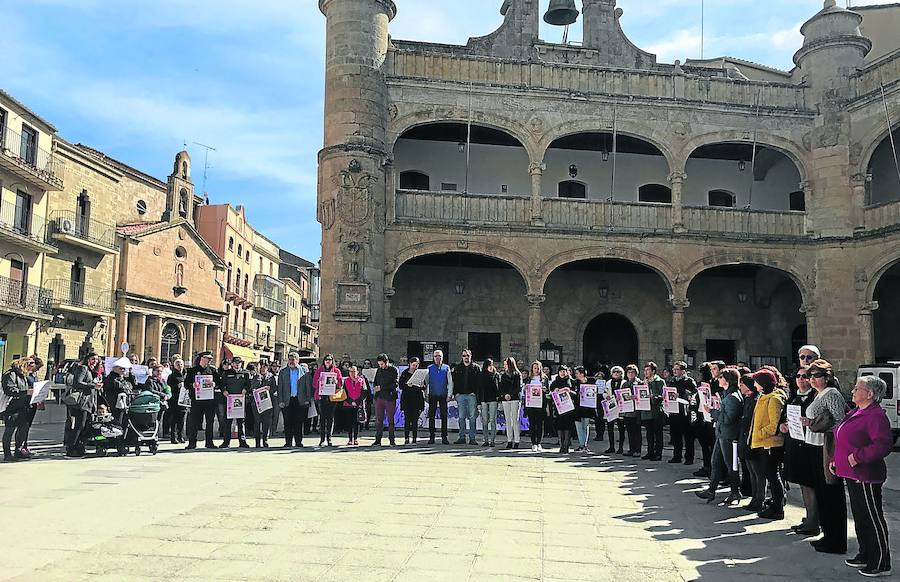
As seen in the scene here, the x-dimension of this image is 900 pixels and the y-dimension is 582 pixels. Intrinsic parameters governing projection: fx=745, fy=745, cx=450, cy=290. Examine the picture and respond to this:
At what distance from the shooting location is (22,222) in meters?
33.8

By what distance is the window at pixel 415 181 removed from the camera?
2450 cm

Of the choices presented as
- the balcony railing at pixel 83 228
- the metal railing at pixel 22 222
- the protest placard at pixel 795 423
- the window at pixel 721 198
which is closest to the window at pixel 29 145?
the metal railing at pixel 22 222

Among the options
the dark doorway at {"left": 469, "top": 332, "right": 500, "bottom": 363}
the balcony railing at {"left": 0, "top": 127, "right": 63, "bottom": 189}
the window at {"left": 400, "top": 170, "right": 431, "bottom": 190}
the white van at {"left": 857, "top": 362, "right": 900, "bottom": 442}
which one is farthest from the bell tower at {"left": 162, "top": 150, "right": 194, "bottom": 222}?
the white van at {"left": 857, "top": 362, "right": 900, "bottom": 442}

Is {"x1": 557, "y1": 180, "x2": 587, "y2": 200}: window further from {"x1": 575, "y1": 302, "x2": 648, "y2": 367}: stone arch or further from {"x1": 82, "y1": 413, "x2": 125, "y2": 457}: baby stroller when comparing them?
{"x1": 82, "y1": 413, "x2": 125, "y2": 457}: baby stroller

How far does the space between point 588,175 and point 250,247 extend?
145 ft

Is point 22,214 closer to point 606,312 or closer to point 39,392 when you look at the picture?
point 39,392

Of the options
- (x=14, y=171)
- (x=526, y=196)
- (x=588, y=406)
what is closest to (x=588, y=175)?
(x=526, y=196)

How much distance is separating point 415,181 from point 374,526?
18515 mm

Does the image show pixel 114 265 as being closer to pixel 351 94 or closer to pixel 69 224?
pixel 69 224

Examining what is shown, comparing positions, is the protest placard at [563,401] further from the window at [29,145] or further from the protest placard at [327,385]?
the window at [29,145]

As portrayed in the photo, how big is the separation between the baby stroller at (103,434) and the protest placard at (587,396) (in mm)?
8362

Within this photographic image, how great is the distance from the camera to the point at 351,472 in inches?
415

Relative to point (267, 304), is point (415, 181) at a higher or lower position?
higher

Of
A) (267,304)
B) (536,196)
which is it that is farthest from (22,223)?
(267,304)
